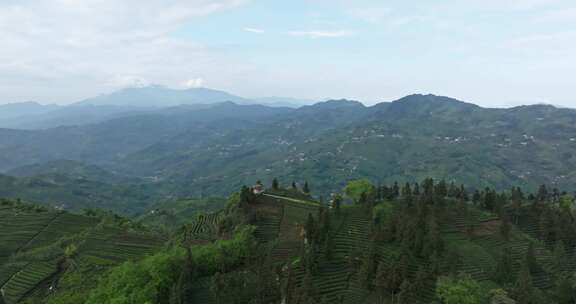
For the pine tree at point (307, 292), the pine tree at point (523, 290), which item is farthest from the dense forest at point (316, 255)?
the pine tree at point (307, 292)

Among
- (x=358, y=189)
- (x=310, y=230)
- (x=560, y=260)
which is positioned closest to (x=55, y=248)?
(x=310, y=230)

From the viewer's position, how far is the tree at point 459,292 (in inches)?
1569

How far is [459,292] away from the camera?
40438 millimetres

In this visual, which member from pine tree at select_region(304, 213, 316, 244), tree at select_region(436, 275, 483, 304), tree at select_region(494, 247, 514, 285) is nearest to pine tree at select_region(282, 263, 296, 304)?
pine tree at select_region(304, 213, 316, 244)

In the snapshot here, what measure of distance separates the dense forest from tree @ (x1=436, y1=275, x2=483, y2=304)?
0.14 metres

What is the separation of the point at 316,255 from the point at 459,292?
67.2 ft

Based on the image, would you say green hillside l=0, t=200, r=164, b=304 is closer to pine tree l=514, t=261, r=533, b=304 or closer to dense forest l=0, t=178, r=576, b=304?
dense forest l=0, t=178, r=576, b=304

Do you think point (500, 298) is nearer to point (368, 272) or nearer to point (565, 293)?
point (565, 293)

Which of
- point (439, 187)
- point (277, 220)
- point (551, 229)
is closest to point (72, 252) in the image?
point (277, 220)

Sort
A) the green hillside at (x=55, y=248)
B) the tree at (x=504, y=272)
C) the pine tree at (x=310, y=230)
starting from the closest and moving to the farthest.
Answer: the tree at (x=504, y=272)
the pine tree at (x=310, y=230)
the green hillside at (x=55, y=248)

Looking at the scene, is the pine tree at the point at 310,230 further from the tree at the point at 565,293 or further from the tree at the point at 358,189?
the tree at the point at 565,293

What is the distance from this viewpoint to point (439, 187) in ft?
274

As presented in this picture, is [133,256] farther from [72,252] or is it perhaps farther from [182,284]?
[182,284]

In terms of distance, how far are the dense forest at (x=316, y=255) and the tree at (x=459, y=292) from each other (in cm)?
14
